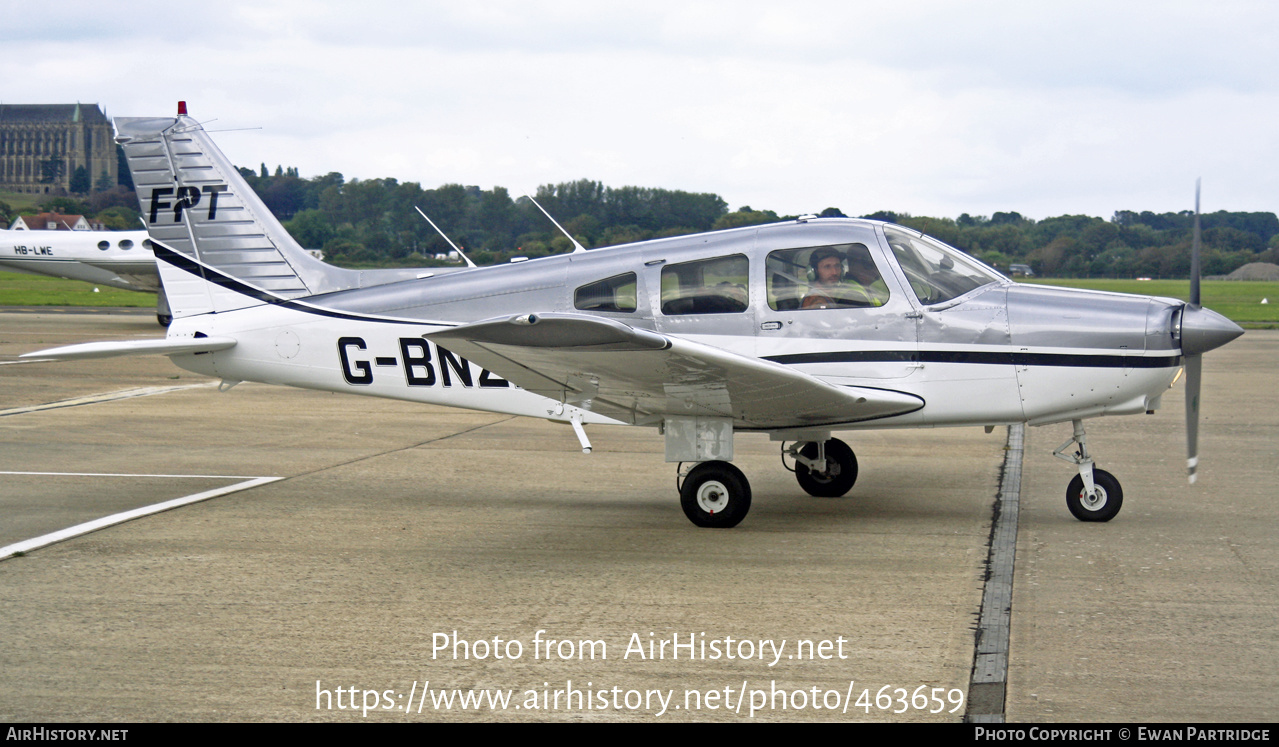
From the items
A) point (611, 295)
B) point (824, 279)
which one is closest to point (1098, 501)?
point (824, 279)

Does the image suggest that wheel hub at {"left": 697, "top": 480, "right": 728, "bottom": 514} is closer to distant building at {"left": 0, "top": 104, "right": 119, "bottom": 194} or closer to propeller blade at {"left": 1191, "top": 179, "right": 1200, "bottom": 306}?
propeller blade at {"left": 1191, "top": 179, "right": 1200, "bottom": 306}

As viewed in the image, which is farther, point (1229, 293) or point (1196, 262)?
point (1229, 293)

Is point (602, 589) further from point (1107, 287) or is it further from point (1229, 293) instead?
point (1229, 293)

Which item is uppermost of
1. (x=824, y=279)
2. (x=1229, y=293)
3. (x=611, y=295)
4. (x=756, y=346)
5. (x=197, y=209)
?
(x=197, y=209)

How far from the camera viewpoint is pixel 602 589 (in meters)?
6.36

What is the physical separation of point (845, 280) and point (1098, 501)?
2.43m

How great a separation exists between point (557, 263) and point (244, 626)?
382 centimetres

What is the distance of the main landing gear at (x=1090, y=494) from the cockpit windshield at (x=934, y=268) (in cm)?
130

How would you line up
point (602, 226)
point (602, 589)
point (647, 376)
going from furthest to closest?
point (602, 226), point (647, 376), point (602, 589)

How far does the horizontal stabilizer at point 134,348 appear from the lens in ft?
26.0

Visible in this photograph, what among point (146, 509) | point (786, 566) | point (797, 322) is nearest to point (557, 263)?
point (797, 322)

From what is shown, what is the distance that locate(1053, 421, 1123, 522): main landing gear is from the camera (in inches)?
315

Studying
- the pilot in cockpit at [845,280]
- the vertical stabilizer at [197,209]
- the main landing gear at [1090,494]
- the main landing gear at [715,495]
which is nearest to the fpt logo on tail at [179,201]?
the vertical stabilizer at [197,209]
